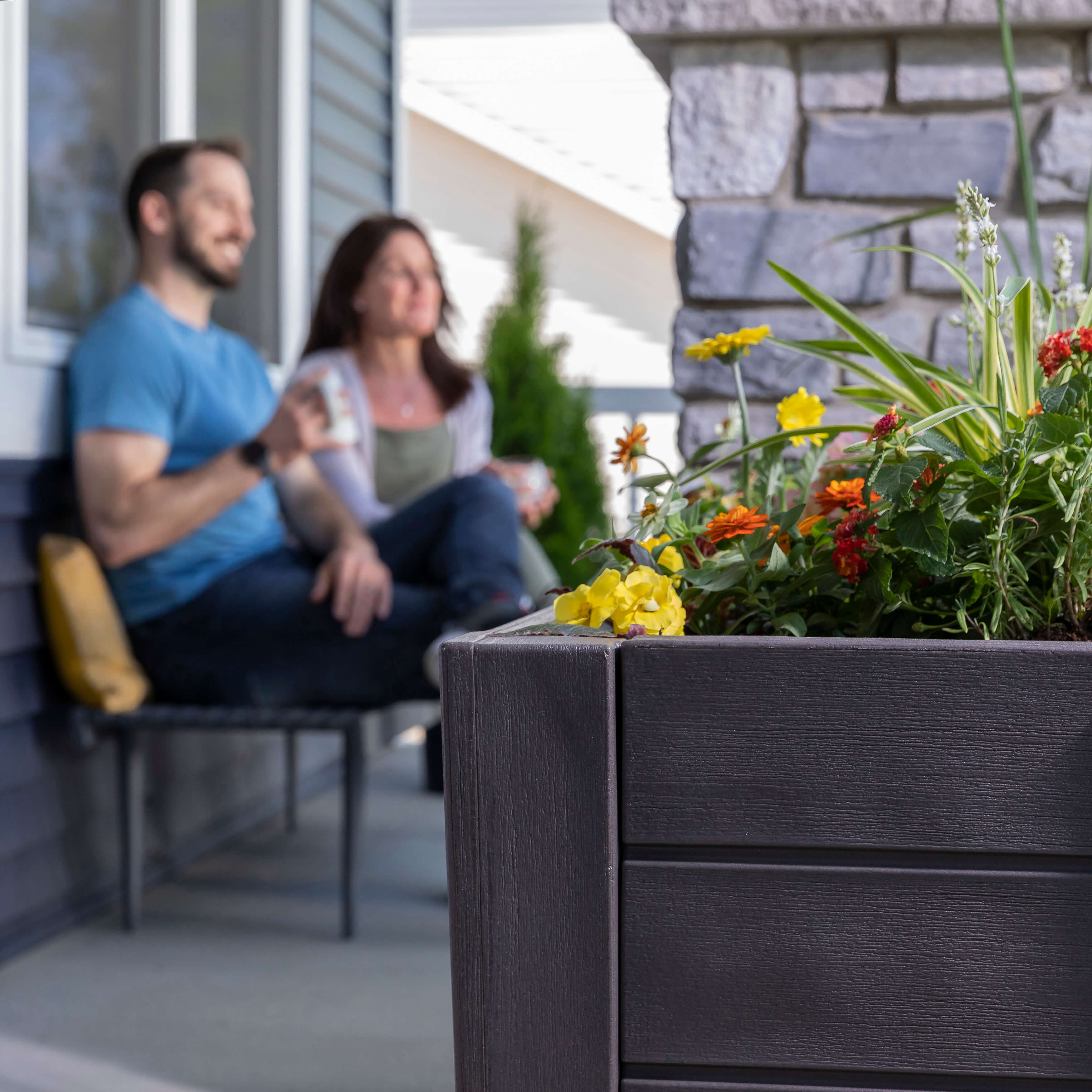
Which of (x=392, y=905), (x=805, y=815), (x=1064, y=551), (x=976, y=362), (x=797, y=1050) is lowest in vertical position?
(x=392, y=905)

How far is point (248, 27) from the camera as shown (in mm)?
3400

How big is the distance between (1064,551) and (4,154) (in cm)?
197

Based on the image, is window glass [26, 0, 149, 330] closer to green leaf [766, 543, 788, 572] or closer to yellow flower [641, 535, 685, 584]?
yellow flower [641, 535, 685, 584]

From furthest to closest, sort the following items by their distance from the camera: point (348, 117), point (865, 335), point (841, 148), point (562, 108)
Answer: point (562, 108) → point (348, 117) → point (841, 148) → point (865, 335)

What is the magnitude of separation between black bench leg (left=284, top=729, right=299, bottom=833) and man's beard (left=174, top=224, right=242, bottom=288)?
1048 mm

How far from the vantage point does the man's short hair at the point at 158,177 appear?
2.47m

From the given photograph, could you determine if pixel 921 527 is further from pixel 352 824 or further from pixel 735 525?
pixel 352 824

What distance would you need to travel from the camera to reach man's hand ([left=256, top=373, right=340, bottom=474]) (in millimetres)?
2266

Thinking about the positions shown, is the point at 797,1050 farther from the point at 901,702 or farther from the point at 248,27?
the point at 248,27

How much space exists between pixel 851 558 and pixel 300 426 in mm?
1584

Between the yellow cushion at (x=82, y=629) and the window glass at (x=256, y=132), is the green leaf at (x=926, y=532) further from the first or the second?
the window glass at (x=256, y=132)

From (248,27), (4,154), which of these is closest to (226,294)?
(248,27)

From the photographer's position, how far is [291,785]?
3037 mm

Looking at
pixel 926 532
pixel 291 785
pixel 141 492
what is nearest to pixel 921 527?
pixel 926 532
